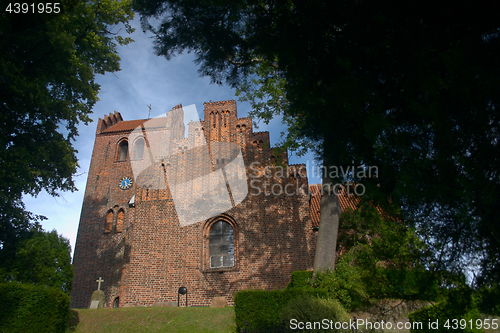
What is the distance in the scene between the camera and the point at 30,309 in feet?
29.4

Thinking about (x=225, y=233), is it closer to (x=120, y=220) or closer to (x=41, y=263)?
(x=41, y=263)

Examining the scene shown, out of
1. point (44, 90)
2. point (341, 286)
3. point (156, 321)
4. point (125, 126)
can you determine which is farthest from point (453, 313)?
point (125, 126)

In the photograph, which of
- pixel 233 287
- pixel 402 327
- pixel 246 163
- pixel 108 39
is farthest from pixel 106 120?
pixel 402 327

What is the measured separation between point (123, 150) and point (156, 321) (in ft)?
72.6

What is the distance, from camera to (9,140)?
1227 cm

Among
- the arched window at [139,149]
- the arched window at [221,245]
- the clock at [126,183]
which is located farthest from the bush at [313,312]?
the arched window at [139,149]

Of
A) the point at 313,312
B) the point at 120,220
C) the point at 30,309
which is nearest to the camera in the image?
the point at 313,312

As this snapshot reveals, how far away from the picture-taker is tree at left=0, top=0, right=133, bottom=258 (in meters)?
10.8

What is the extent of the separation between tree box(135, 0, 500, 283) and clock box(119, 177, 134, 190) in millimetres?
22375

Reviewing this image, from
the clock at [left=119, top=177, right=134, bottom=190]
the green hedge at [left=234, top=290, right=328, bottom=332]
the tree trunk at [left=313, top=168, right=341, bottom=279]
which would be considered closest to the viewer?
the green hedge at [left=234, top=290, right=328, bottom=332]

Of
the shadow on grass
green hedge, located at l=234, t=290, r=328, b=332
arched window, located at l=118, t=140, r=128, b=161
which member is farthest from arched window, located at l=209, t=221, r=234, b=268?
arched window, located at l=118, t=140, r=128, b=161

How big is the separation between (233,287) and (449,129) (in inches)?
466

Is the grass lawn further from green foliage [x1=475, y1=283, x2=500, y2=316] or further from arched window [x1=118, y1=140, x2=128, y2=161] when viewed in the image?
arched window [x1=118, y1=140, x2=128, y2=161]

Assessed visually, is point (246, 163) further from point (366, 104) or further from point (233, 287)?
point (366, 104)
